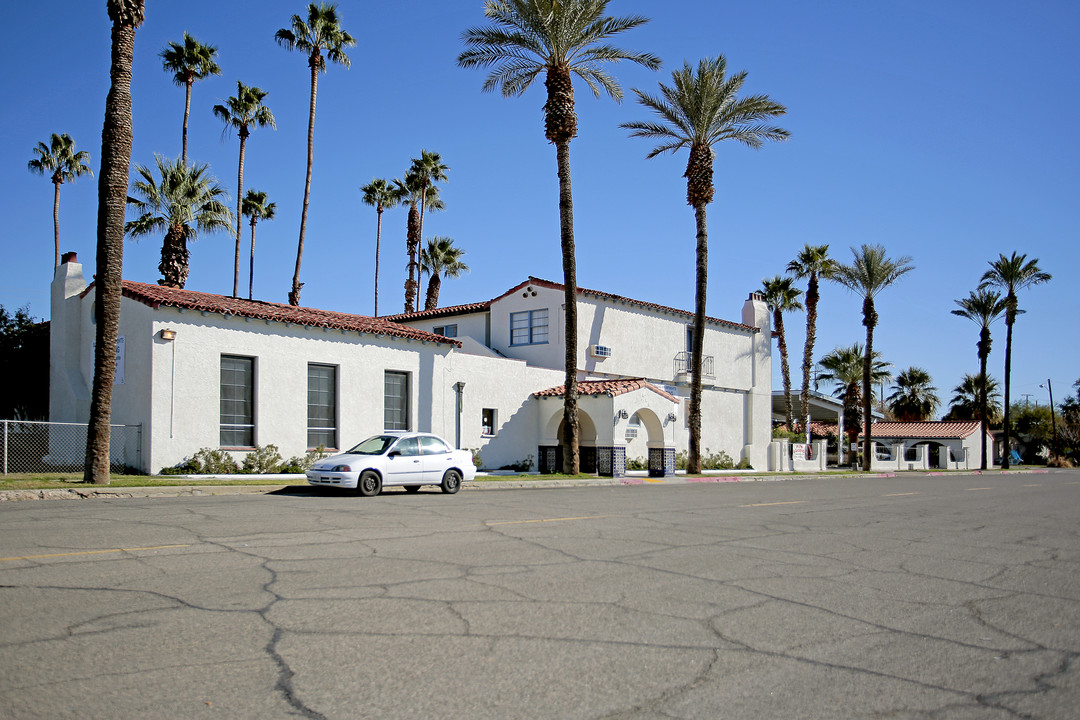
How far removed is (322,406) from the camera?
85.2ft

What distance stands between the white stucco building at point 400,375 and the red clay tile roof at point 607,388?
0.08 meters

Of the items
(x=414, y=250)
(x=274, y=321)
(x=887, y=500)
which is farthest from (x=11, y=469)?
(x=414, y=250)

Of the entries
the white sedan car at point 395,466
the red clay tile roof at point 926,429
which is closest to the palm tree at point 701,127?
the white sedan car at point 395,466

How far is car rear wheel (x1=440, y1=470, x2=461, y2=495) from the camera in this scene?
2019 centimetres

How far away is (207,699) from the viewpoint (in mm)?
4625

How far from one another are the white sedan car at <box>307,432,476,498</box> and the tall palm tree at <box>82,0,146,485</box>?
16.4ft

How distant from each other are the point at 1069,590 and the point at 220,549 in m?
9.16

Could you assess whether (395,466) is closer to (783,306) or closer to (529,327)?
(529,327)

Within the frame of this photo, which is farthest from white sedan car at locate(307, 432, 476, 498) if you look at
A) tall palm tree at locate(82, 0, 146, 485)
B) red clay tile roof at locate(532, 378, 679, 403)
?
red clay tile roof at locate(532, 378, 679, 403)

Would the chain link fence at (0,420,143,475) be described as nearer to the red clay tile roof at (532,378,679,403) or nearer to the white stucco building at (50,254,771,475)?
the white stucco building at (50,254,771,475)

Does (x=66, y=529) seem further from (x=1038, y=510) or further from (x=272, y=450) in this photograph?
(x=1038, y=510)

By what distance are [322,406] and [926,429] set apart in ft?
191

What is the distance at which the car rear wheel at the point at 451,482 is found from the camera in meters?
20.2

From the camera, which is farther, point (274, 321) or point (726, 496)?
point (274, 321)
